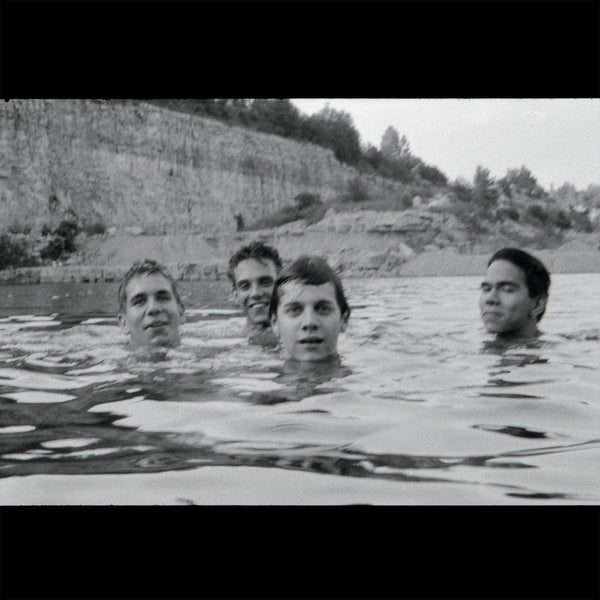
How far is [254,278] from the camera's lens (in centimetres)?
324

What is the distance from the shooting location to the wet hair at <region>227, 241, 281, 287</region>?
3186 mm

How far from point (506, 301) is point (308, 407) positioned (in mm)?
904

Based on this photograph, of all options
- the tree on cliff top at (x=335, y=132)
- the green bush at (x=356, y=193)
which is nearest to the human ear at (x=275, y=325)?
the green bush at (x=356, y=193)

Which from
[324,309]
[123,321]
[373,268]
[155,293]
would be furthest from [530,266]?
[123,321]

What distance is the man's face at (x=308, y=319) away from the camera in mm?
2916

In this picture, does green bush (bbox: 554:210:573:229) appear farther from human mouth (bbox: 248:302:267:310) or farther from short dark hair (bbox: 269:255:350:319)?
human mouth (bbox: 248:302:267:310)

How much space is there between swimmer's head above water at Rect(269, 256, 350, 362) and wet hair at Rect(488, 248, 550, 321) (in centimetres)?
59

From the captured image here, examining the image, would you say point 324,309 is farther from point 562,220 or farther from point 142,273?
point 562,220
